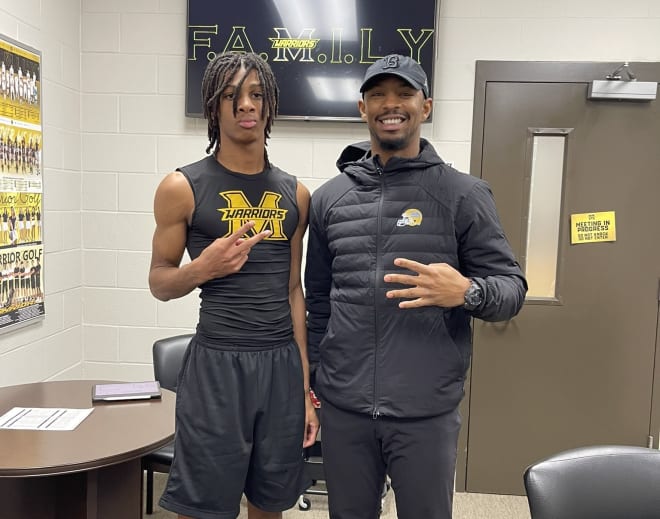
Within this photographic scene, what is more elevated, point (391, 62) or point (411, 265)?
point (391, 62)

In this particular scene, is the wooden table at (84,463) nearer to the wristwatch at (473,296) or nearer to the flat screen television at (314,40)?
the wristwatch at (473,296)

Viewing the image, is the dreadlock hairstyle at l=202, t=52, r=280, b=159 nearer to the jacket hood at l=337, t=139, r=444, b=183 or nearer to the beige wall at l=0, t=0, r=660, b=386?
the jacket hood at l=337, t=139, r=444, b=183

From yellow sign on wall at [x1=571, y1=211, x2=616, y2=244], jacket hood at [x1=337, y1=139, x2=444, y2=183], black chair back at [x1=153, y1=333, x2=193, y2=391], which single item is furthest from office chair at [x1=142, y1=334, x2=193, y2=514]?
yellow sign on wall at [x1=571, y1=211, x2=616, y2=244]

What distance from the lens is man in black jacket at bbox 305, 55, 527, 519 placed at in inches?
60.1

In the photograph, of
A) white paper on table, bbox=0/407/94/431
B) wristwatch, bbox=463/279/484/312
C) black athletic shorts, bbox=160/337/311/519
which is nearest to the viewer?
wristwatch, bbox=463/279/484/312

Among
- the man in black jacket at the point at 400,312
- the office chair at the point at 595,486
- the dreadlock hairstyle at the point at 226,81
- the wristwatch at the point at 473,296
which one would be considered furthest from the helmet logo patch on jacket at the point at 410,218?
the office chair at the point at 595,486

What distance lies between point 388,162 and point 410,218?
0.54ft

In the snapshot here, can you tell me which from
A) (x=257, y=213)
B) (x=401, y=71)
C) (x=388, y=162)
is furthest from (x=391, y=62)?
(x=257, y=213)

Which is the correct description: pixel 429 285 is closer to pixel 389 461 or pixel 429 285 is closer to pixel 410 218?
pixel 410 218

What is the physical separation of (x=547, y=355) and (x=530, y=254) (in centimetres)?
50

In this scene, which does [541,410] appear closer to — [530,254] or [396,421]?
[530,254]

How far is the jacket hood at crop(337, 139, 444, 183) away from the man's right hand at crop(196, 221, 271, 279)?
0.32 m

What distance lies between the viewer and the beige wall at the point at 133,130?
2.82 m

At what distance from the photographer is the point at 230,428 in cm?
156
